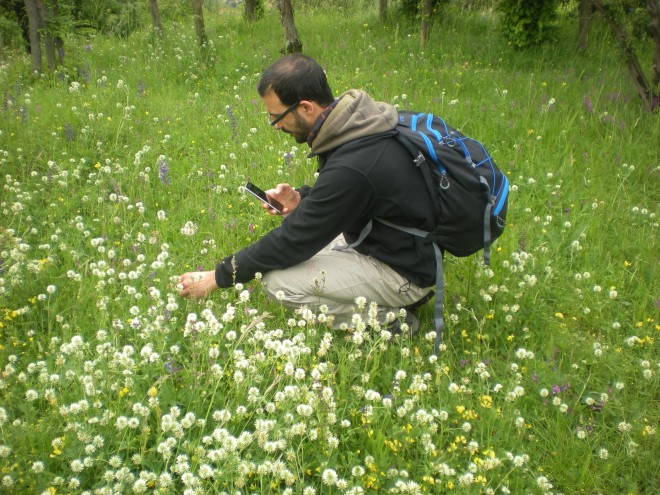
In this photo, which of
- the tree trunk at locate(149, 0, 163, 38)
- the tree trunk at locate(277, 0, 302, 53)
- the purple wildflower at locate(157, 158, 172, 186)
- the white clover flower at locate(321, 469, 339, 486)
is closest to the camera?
the white clover flower at locate(321, 469, 339, 486)

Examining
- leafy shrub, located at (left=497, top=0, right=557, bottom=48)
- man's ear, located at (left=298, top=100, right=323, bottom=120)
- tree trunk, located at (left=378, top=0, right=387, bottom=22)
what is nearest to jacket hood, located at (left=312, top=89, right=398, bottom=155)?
man's ear, located at (left=298, top=100, right=323, bottom=120)

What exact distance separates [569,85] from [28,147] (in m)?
6.66

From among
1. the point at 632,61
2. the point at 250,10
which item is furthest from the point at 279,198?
the point at 250,10

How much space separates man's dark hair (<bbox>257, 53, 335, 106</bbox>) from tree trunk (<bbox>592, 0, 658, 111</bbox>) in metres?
5.15

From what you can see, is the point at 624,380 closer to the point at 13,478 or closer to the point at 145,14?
the point at 13,478

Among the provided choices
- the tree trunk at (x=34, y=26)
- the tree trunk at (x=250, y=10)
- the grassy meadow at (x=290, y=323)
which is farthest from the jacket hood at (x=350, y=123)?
the tree trunk at (x=250, y=10)

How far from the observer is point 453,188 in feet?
11.2

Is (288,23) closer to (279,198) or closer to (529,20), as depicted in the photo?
(529,20)

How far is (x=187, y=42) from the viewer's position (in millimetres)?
9727

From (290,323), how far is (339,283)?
0.46 m

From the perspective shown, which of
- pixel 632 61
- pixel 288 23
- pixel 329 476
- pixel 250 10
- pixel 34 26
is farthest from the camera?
pixel 250 10

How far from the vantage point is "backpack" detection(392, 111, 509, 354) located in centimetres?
340

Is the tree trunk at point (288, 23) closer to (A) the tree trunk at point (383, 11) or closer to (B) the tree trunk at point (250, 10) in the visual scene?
(A) the tree trunk at point (383, 11)

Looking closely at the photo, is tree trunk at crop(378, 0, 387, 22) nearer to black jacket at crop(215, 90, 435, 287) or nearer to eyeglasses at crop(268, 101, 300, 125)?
black jacket at crop(215, 90, 435, 287)
